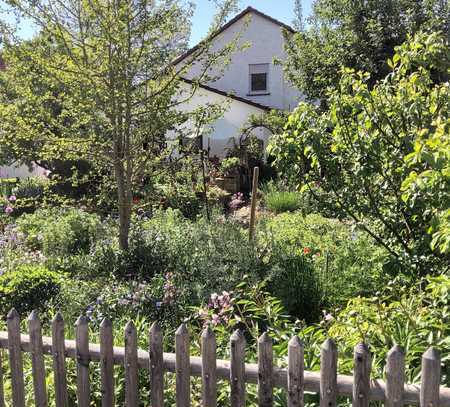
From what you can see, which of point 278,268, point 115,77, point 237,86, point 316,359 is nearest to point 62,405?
point 316,359

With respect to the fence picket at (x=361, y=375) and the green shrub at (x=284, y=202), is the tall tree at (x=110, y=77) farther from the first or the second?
the green shrub at (x=284, y=202)

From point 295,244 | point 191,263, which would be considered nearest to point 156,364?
point 191,263

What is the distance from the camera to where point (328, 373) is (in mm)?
2053

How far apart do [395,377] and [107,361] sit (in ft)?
4.50

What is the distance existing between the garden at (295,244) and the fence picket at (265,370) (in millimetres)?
346

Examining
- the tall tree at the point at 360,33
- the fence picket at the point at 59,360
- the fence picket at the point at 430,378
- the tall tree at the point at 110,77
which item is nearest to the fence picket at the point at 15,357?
the fence picket at the point at 59,360

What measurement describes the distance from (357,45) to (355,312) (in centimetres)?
1011

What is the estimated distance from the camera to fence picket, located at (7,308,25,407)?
104 inches

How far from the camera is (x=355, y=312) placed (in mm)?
2797

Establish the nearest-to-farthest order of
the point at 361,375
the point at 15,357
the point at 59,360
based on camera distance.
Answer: the point at 361,375 < the point at 59,360 < the point at 15,357

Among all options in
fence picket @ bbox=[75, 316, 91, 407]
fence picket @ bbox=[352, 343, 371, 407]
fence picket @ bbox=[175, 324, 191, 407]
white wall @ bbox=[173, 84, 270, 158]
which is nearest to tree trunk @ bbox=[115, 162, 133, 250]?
fence picket @ bbox=[75, 316, 91, 407]

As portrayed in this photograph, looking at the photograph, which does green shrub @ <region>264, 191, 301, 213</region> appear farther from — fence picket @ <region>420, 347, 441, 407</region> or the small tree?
fence picket @ <region>420, 347, 441, 407</region>

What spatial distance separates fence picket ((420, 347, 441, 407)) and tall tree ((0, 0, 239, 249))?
13.6ft

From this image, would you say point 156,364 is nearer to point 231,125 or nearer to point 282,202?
point 282,202
